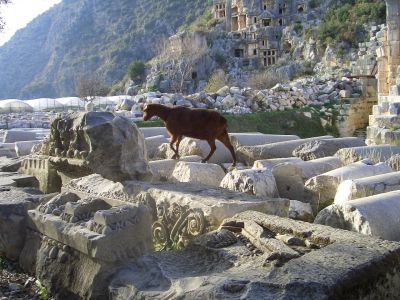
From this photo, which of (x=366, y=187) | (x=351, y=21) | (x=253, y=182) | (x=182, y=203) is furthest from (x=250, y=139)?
(x=351, y=21)

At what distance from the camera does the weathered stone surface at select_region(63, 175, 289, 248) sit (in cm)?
397

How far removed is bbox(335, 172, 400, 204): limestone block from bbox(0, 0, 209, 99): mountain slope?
260ft

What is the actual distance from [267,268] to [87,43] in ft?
376

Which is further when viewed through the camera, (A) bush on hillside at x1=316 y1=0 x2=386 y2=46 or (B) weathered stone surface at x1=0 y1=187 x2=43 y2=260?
(A) bush on hillside at x1=316 y1=0 x2=386 y2=46

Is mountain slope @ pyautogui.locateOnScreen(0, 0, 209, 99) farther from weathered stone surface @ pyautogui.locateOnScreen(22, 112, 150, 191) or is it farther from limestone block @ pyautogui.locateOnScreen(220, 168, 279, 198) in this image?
limestone block @ pyautogui.locateOnScreen(220, 168, 279, 198)

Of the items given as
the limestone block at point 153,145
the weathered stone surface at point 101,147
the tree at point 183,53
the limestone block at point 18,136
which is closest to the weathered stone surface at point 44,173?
the weathered stone surface at point 101,147

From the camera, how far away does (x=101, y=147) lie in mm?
4859

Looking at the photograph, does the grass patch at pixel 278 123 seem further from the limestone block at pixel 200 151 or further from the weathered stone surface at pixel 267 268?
the weathered stone surface at pixel 267 268

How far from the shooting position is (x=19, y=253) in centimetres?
462

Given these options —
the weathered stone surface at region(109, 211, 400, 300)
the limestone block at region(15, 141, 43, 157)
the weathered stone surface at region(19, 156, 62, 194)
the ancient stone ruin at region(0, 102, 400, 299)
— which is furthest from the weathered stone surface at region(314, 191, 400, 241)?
the limestone block at region(15, 141, 43, 157)

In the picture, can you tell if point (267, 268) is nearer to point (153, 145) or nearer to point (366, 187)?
point (366, 187)

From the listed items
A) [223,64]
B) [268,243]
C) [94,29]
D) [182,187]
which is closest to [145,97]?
[182,187]

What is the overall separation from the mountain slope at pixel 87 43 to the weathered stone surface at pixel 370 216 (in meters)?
80.1

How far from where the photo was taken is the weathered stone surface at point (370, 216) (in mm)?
3840
